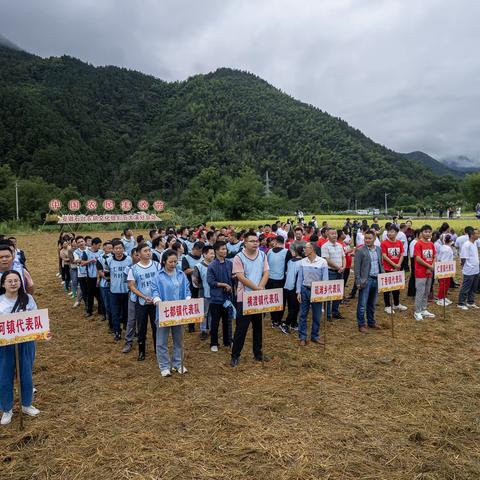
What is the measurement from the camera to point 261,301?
222 inches

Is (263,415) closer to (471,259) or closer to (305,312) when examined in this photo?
(305,312)

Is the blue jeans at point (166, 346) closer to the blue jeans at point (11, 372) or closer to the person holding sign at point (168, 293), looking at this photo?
the person holding sign at point (168, 293)

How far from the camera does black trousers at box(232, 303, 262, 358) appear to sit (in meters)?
5.75

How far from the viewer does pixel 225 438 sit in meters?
4.04

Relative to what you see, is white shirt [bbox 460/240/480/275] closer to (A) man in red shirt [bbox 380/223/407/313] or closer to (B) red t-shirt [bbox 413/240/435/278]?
(B) red t-shirt [bbox 413/240/435/278]

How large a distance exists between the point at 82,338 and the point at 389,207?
88.7m

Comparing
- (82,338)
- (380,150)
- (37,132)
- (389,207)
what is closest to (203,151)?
(37,132)

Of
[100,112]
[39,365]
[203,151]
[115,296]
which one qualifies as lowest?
[39,365]

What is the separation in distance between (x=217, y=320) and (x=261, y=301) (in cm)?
115

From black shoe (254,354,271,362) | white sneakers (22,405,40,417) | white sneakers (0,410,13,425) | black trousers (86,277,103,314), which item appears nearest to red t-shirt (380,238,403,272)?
black shoe (254,354,271,362)

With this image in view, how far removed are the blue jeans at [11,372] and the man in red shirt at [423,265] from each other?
716 cm

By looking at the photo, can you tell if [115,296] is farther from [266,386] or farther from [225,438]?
[225,438]

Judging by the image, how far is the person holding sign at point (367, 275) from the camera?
7.33 m

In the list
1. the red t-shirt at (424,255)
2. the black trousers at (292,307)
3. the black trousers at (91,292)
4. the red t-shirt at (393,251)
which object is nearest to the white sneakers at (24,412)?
the black trousers at (91,292)
